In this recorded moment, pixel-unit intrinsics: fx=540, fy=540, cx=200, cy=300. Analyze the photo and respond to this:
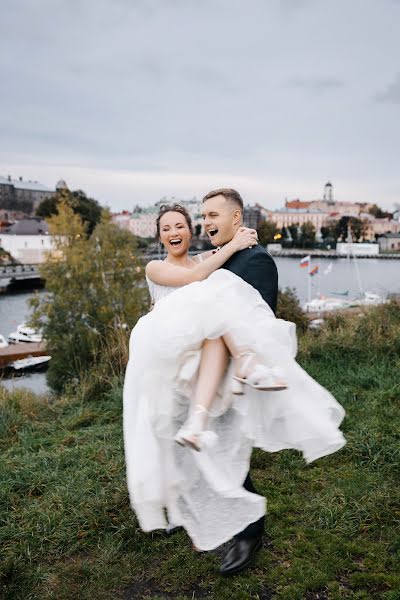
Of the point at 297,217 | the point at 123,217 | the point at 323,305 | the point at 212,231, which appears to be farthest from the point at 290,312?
the point at 123,217

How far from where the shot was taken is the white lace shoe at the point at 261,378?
206 centimetres

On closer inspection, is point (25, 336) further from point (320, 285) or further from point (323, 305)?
point (320, 285)

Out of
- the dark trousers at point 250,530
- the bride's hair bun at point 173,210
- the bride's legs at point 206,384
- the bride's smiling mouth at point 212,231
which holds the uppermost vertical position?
the bride's hair bun at point 173,210

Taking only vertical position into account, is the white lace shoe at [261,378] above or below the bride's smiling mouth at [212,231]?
below

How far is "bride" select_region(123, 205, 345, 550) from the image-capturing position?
217 centimetres

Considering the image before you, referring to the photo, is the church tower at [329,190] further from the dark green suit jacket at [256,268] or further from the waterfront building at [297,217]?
the dark green suit jacket at [256,268]

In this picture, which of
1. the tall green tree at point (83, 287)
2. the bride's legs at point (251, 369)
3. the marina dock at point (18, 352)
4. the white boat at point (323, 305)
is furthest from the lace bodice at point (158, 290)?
the white boat at point (323, 305)

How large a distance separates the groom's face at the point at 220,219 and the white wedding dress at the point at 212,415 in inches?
11.2

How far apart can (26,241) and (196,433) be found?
75.6 m

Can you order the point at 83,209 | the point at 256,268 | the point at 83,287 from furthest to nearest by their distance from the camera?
the point at 83,209 → the point at 83,287 → the point at 256,268

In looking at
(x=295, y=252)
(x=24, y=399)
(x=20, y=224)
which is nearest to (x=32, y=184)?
(x=20, y=224)

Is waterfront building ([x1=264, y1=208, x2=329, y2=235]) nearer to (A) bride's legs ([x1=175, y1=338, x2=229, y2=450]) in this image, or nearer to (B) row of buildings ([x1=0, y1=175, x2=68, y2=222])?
(B) row of buildings ([x1=0, y1=175, x2=68, y2=222])

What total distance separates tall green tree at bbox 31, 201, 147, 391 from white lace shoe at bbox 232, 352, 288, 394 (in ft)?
54.4

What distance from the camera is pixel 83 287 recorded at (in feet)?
81.4
